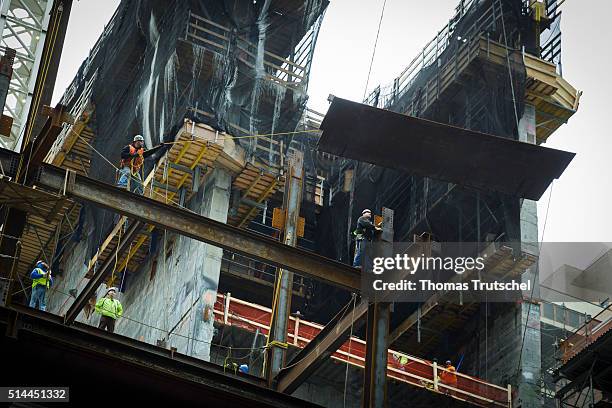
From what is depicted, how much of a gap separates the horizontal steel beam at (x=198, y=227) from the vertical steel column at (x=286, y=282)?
2.71m

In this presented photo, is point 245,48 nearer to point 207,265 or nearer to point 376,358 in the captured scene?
point 207,265

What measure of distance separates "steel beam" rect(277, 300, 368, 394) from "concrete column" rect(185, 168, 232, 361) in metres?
10.7

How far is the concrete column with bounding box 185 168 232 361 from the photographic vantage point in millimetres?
35156

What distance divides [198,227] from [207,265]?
14.2 meters

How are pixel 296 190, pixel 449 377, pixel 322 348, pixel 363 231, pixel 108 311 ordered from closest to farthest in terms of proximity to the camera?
pixel 322 348, pixel 108 311, pixel 363 231, pixel 296 190, pixel 449 377

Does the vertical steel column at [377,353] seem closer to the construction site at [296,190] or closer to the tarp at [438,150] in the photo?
the construction site at [296,190]

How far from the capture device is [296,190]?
94.1ft

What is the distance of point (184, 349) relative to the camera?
3525 centimetres

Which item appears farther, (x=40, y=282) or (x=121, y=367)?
(x=40, y=282)

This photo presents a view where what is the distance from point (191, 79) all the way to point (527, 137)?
13.1 meters

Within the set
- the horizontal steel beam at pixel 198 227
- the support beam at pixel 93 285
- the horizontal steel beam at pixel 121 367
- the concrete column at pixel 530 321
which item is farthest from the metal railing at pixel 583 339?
the support beam at pixel 93 285

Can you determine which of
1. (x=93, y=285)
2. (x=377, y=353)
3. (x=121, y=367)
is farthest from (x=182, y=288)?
(x=377, y=353)

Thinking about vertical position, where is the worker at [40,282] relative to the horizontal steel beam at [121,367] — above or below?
above

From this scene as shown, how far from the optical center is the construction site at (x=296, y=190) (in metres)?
25.1
